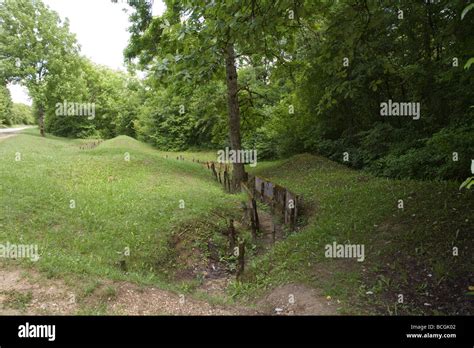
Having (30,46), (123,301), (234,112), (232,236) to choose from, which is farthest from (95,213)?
(30,46)

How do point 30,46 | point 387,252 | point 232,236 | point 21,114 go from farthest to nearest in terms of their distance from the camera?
point 21,114, point 30,46, point 232,236, point 387,252

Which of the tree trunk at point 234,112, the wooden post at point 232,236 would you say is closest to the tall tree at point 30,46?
the tree trunk at point 234,112

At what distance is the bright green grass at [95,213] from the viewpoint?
870 cm

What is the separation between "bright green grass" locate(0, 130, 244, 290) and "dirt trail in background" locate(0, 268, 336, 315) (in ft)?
1.58

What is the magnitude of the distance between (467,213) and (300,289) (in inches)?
159

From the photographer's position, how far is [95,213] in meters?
11.6

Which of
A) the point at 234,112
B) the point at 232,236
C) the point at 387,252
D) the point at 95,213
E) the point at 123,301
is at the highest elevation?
the point at 234,112

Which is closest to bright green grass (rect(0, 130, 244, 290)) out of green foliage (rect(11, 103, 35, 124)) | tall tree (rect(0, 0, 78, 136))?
tall tree (rect(0, 0, 78, 136))

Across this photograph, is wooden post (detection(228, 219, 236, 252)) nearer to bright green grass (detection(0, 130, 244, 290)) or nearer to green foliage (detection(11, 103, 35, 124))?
bright green grass (detection(0, 130, 244, 290))

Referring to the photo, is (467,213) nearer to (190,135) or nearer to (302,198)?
(302,198)

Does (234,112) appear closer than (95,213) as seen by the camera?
No

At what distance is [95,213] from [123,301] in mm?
5930

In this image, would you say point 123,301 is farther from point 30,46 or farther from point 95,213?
point 30,46

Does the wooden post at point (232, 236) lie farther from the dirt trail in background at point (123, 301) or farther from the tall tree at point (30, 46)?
the tall tree at point (30, 46)
